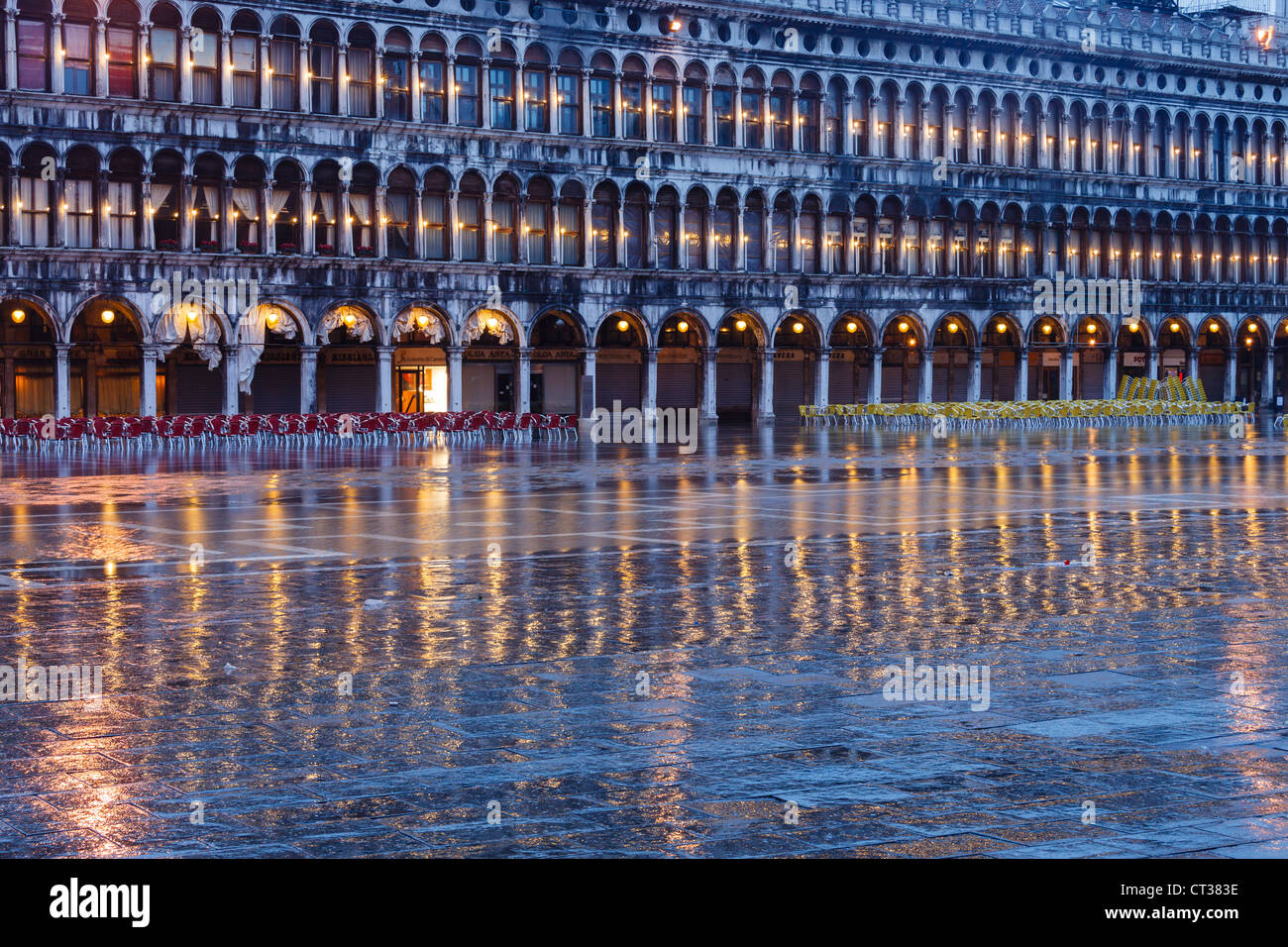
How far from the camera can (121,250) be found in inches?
2051

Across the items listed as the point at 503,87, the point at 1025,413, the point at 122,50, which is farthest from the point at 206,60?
the point at 1025,413

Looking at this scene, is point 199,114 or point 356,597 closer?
point 356,597

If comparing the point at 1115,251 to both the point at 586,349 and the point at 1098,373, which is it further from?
the point at 586,349

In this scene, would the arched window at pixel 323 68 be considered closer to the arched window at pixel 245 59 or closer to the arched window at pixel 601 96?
the arched window at pixel 245 59

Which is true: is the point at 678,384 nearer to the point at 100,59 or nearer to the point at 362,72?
the point at 362,72

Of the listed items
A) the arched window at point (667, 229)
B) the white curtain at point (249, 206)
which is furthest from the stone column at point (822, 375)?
the white curtain at point (249, 206)

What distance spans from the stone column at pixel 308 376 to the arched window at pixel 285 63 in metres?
7.52

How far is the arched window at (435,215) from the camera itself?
2290 inches

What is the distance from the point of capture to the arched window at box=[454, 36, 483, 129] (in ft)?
192

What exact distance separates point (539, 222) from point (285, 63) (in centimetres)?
1028

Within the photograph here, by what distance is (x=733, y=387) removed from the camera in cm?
6688

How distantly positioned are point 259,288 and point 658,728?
47621 mm
